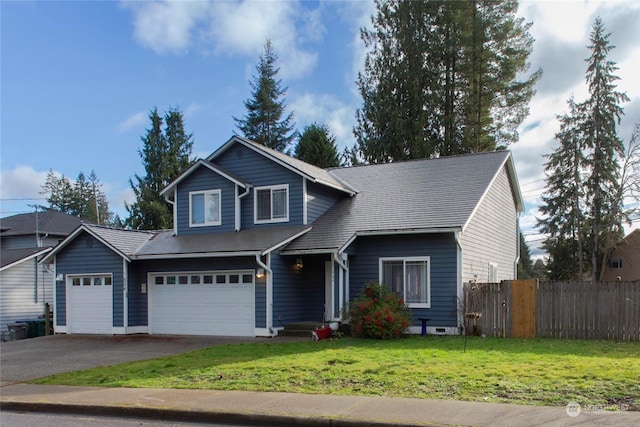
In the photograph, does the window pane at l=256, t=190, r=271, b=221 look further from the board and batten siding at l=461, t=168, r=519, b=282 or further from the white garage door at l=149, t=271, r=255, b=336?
the board and batten siding at l=461, t=168, r=519, b=282

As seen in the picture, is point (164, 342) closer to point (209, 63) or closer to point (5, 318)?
point (209, 63)

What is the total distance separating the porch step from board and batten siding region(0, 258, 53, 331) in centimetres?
1631

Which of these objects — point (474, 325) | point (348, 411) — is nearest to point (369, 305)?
point (474, 325)

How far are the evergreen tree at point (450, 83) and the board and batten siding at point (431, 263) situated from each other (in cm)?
1852

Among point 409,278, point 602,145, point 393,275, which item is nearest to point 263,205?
point 393,275

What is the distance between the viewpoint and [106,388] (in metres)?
10.5

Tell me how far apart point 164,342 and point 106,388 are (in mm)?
7235

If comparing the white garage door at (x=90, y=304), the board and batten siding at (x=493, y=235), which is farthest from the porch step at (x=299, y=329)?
the white garage door at (x=90, y=304)

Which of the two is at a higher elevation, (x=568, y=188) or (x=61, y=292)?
(x=568, y=188)

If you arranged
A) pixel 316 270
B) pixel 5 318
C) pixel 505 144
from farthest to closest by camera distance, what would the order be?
pixel 505 144
pixel 5 318
pixel 316 270

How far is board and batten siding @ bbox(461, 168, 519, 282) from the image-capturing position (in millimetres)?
18672

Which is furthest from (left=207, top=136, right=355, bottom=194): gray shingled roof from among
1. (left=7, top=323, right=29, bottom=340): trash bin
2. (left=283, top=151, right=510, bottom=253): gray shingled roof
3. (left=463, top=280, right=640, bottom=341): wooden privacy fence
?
(left=7, top=323, right=29, bottom=340): trash bin

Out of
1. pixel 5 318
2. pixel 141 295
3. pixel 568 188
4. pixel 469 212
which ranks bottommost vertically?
pixel 5 318

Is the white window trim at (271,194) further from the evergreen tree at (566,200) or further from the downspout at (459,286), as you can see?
the evergreen tree at (566,200)
